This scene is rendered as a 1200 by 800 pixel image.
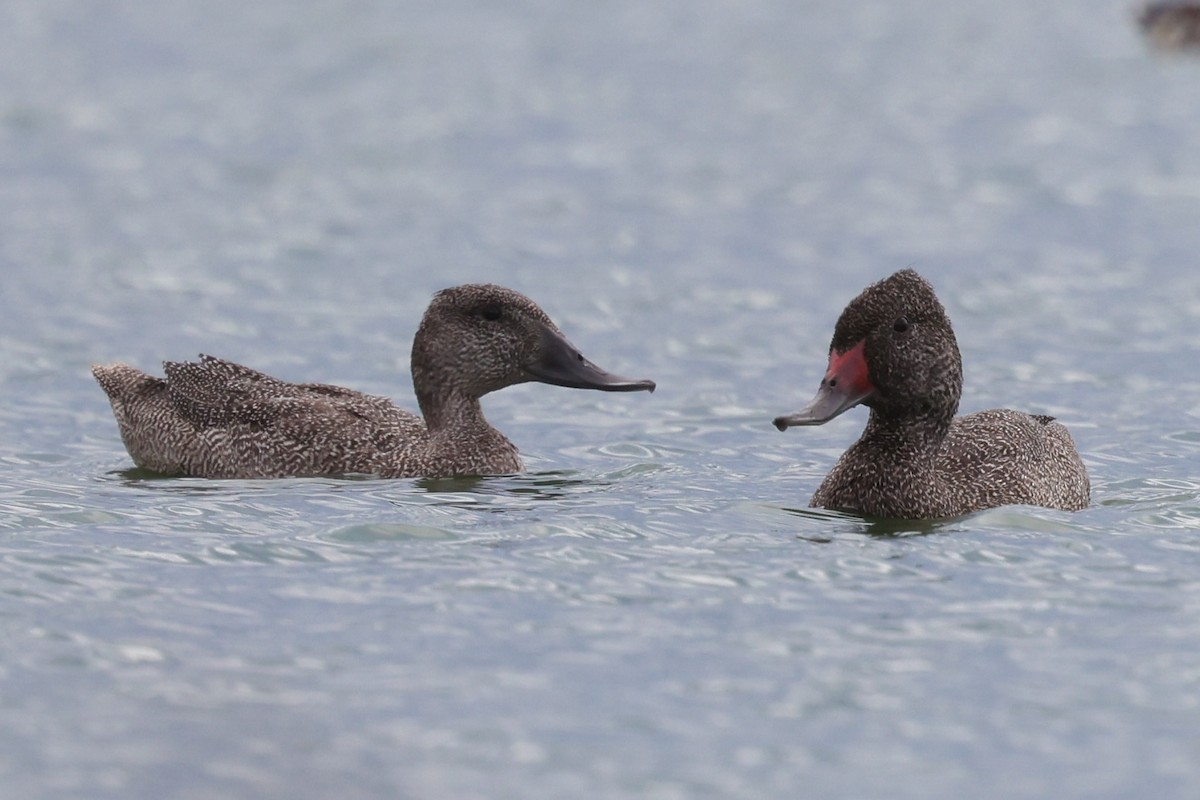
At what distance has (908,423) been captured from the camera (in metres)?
12.4

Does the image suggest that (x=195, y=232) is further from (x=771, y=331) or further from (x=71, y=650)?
(x=71, y=650)

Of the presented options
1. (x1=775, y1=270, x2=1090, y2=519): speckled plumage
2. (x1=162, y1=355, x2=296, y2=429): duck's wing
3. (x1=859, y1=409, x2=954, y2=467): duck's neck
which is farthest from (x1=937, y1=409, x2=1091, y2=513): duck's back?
(x1=162, y1=355, x2=296, y2=429): duck's wing

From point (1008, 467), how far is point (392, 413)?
13.3ft

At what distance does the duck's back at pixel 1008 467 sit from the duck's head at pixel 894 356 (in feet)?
1.48

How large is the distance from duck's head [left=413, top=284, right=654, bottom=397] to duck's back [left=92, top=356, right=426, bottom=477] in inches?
16.9

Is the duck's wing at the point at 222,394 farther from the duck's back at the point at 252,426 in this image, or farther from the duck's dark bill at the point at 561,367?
the duck's dark bill at the point at 561,367

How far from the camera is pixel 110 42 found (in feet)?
127

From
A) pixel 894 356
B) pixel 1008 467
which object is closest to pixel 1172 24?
pixel 1008 467

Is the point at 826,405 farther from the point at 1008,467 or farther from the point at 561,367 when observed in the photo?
the point at 561,367

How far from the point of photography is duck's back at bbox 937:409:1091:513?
41.0 feet

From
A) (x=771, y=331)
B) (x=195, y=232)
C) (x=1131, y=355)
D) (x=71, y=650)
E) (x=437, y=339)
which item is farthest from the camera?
(x=195, y=232)

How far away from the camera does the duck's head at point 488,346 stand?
14.1m

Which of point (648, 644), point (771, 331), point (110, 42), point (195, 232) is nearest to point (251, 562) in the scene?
point (648, 644)

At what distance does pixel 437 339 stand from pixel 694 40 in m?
27.1
